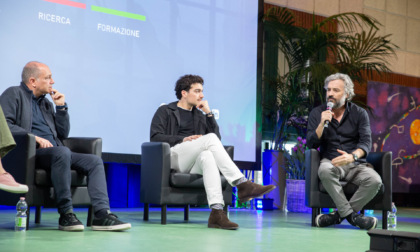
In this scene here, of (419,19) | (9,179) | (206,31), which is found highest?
(419,19)

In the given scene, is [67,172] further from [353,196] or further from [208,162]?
[353,196]

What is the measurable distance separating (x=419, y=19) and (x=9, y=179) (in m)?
8.05

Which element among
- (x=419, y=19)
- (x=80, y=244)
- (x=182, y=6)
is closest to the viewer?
(x=80, y=244)

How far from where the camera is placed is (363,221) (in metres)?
3.85

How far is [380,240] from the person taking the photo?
1.86 m

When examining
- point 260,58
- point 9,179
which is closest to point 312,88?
point 260,58

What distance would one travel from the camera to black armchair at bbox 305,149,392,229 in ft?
13.3

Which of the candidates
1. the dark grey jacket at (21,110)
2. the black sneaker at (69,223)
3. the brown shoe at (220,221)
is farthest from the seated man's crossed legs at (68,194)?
the brown shoe at (220,221)

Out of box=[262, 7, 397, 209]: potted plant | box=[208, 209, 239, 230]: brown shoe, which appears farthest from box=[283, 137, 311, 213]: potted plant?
box=[208, 209, 239, 230]: brown shoe

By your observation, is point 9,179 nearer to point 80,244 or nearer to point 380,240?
point 80,244

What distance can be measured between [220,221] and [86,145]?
1013 millimetres

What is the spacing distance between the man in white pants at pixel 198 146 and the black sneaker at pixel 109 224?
67cm

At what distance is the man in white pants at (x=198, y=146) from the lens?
3633 millimetres

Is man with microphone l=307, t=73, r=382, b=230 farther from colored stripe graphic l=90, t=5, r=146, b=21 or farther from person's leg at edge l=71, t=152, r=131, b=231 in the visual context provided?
colored stripe graphic l=90, t=5, r=146, b=21
